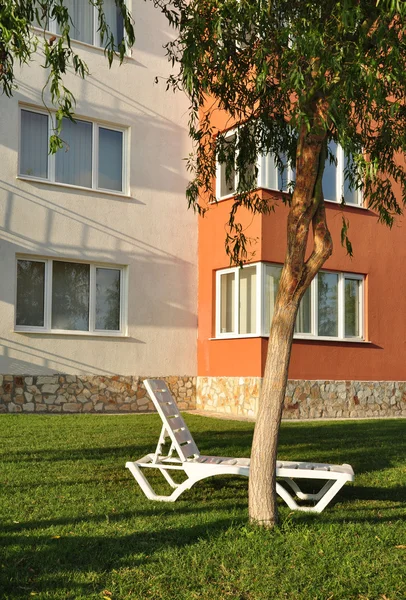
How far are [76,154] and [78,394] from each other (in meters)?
5.18

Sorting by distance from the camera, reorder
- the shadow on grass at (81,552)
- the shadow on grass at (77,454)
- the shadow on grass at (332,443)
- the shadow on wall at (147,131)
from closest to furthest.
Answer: the shadow on grass at (81,552) → the shadow on grass at (77,454) → the shadow on grass at (332,443) → the shadow on wall at (147,131)

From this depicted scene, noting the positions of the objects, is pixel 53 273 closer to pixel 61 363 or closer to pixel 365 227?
pixel 61 363

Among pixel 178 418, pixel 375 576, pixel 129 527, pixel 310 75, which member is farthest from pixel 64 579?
pixel 310 75

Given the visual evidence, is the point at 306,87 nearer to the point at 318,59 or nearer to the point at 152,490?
the point at 318,59

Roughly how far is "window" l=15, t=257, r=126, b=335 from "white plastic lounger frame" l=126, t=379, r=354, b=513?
805 centimetres

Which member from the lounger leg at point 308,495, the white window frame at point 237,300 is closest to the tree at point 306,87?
the lounger leg at point 308,495

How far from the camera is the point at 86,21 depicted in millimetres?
16453

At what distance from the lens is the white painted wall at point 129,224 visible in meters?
15.0

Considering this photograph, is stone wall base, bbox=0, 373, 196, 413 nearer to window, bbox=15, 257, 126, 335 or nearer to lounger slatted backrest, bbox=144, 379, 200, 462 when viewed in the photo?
window, bbox=15, 257, 126, 335

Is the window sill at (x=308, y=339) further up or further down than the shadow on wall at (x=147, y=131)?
further down

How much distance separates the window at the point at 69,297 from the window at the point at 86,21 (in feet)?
16.3

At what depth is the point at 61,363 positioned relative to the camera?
15.4 metres

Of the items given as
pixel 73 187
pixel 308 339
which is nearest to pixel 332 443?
pixel 308 339

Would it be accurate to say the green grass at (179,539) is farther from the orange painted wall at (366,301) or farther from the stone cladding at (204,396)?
the orange painted wall at (366,301)
